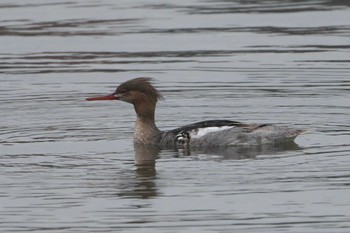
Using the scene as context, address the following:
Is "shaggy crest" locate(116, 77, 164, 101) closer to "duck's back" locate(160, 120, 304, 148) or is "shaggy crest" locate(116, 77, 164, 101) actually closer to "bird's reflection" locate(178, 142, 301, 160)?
"duck's back" locate(160, 120, 304, 148)

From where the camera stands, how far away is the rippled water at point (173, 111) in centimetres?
1366

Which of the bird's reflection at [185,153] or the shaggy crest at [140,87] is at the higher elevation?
the shaggy crest at [140,87]

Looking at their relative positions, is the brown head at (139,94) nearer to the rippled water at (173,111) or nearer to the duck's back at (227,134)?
the rippled water at (173,111)

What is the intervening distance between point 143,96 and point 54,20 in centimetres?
1107

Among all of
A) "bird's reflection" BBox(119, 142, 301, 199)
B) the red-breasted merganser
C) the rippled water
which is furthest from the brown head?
"bird's reflection" BBox(119, 142, 301, 199)

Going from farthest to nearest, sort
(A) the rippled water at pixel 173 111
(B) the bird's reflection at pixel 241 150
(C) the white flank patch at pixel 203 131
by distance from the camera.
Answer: (C) the white flank patch at pixel 203 131 → (B) the bird's reflection at pixel 241 150 → (A) the rippled water at pixel 173 111

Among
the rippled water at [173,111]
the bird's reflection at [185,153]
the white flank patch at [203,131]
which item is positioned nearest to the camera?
the rippled water at [173,111]

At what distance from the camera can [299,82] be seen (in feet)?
71.0

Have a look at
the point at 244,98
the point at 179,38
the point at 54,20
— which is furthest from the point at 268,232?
the point at 54,20

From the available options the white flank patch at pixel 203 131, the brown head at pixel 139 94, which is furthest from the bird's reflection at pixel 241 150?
the brown head at pixel 139 94

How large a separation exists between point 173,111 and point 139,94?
2028mm

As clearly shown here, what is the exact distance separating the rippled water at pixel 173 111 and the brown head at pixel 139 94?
50 centimetres

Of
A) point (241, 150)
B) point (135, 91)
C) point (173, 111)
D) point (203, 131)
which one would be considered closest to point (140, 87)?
point (135, 91)

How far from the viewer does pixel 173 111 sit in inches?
784
